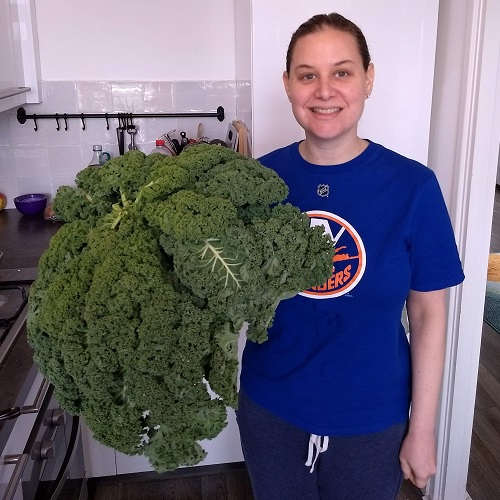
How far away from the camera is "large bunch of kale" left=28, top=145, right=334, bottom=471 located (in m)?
0.72

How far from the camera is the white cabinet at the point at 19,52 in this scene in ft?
6.66

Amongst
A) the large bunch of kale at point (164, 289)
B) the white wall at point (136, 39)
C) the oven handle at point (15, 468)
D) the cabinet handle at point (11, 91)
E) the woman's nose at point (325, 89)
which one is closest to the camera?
the large bunch of kale at point (164, 289)

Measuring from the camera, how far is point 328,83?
39.8 inches

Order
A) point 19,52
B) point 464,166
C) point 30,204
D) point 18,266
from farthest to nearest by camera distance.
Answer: point 30,204
point 19,52
point 18,266
point 464,166

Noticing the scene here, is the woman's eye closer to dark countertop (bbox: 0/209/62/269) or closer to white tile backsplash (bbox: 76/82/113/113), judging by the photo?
dark countertop (bbox: 0/209/62/269)

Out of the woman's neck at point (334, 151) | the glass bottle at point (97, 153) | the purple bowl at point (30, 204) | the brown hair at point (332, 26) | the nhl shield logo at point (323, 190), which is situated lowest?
the purple bowl at point (30, 204)

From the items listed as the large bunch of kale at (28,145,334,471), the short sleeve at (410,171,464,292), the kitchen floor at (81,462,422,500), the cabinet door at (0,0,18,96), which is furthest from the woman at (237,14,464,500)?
the cabinet door at (0,0,18,96)

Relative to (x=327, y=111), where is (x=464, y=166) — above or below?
below

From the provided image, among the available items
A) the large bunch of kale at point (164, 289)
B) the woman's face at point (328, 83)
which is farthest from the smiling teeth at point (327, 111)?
the large bunch of kale at point (164, 289)

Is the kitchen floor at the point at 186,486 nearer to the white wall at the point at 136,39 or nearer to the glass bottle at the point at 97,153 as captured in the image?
the glass bottle at the point at 97,153

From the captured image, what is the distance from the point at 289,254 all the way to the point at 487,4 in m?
1.14

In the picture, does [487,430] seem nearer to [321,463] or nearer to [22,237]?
[321,463]

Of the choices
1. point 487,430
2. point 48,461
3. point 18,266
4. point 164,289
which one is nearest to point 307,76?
point 164,289

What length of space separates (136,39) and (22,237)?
94cm
